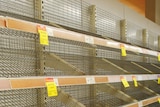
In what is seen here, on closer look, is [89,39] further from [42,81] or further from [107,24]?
[107,24]

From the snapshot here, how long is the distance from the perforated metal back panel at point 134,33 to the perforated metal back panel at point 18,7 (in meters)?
1.97

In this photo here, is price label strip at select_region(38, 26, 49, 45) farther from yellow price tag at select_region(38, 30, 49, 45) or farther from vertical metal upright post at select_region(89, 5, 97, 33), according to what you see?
vertical metal upright post at select_region(89, 5, 97, 33)

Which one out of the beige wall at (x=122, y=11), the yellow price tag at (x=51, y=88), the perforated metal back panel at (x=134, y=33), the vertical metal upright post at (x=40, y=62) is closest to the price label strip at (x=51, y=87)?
the yellow price tag at (x=51, y=88)

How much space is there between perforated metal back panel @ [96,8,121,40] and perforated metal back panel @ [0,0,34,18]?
3.59ft

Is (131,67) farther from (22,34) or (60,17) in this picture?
(22,34)

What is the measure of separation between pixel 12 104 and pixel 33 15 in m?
0.71

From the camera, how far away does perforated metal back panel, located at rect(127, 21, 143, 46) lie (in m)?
3.55

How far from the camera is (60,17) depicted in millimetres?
2232

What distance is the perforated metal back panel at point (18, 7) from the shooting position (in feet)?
5.50

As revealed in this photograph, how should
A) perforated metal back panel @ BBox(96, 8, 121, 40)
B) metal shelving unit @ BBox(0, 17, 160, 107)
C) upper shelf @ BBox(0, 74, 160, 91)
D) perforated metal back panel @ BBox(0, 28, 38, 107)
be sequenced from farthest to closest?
perforated metal back panel @ BBox(96, 8, 121, 40) → perforated metal back panel @ BBox(0, 28, 38, 107) → metal shelving unit @ BBox(0, 17, 160, 107) → upper shelf @ BBox(0, 74, 160, 91)

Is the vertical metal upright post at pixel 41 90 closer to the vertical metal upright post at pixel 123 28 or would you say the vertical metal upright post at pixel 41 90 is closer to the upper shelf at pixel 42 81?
the upper shelf at pixel 42 81

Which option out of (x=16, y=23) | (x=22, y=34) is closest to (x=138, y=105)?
(x=22, y=34)

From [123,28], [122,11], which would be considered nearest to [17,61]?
[123,28]

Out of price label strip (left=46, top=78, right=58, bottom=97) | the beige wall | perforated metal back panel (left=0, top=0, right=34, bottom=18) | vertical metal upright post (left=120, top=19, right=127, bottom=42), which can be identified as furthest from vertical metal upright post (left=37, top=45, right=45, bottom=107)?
vertical metal upright post (left=120, top=19, right=127, bottom=42)
